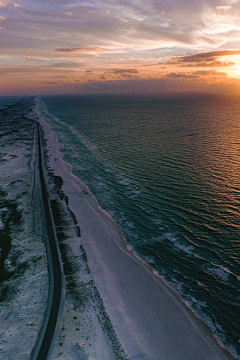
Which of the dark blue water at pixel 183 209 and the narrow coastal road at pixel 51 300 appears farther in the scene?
the dark blue water at pixel 183 209

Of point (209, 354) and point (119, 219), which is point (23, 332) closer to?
point (209, 354)

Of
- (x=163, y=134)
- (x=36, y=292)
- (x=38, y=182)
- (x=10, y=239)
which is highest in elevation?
(x=163, y=134)

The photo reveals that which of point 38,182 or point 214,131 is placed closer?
point 38,182

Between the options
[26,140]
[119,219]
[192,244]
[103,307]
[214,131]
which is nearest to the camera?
[103,307]

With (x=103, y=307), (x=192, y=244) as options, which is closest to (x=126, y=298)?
(x=103, y=307)

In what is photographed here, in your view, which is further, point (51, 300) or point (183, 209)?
point (183, 209)

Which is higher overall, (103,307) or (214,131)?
(214,131)

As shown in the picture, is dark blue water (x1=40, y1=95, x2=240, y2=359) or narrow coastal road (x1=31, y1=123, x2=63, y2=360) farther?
dark blue water (x1=40, y1=95, x2=240, y2=359)

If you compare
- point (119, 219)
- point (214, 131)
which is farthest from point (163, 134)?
point (119, 219)

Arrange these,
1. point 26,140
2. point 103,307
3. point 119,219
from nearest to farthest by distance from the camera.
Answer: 1. point 103,307
2. point 119,219
3. point 26,140

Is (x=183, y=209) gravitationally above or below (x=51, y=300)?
above
